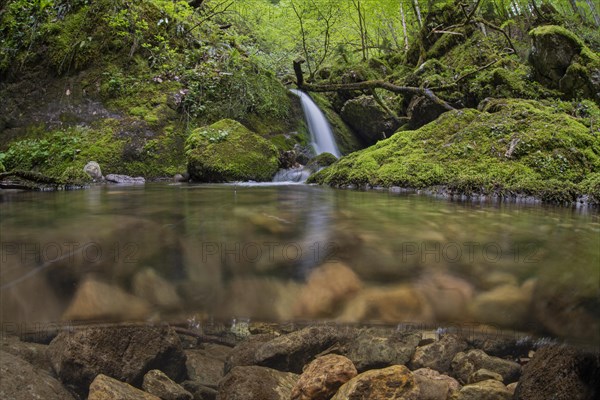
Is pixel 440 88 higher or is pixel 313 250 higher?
pixel 440 88

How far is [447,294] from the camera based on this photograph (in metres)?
1.70

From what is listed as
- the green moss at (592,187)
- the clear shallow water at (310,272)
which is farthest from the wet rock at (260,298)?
the green moss at (592,187)

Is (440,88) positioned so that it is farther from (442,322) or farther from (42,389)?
(42,389)

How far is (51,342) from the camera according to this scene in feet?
5.33

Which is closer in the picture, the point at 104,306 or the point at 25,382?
the point at 25,382

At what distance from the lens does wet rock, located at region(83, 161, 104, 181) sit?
24.0 feet

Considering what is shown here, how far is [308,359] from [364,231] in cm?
104

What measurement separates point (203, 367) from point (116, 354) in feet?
1.28

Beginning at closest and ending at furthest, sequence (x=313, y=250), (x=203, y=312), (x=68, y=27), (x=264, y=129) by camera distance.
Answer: (x=203, y=312), (x=313, y=250), (x=68, y=27), (x=264, y=129)

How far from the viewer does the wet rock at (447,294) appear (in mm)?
1611

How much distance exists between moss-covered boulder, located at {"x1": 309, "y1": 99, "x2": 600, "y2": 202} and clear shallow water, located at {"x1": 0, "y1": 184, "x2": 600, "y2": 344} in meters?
1.76

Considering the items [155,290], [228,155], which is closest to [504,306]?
[155,290]

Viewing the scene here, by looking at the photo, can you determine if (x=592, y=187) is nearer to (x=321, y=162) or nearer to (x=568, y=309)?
(x=568, y=309)

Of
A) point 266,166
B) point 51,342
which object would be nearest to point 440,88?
point 266,166
